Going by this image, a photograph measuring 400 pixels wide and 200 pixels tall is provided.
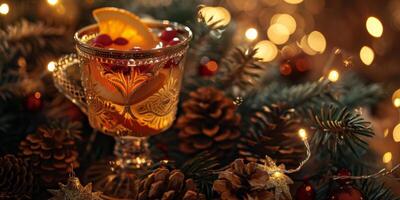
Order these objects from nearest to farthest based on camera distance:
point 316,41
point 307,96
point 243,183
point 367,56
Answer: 1. point 243,183
2. point 307,96
3. point 367,56
4. point 316,41

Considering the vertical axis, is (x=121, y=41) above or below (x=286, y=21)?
above

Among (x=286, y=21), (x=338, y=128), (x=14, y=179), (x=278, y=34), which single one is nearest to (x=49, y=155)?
(x=14, y=179)

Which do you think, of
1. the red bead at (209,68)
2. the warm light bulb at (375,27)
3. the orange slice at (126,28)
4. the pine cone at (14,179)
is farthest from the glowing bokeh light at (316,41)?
the pine cone at (14,179)

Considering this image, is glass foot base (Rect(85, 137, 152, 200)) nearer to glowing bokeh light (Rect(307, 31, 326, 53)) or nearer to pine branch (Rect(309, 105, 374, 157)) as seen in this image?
pine branch (Rect(309, 105, 374, 157))

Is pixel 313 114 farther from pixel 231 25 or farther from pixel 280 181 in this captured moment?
pixel 231 25

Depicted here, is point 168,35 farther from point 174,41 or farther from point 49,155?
point 49,155

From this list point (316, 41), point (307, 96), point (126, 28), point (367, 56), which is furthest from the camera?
point (316, 41)
